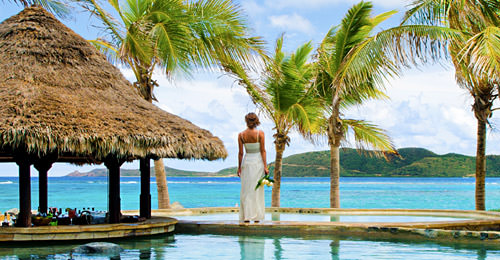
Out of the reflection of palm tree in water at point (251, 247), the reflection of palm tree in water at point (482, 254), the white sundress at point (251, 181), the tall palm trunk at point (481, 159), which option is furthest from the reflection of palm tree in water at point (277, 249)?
the tall palm trunk at point (481, 159)

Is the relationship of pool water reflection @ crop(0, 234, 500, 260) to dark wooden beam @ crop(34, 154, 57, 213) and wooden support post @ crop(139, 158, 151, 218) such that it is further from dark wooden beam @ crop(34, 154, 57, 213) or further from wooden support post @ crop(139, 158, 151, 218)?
dark wooden beam @ crop(34, 154, 57, 213)

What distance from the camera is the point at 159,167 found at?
14.2 metres

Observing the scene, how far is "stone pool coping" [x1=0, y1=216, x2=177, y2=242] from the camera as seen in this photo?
755 cm

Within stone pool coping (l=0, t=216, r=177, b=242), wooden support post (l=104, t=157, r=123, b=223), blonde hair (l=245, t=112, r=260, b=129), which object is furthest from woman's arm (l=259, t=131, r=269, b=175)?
wooden support post (l=104, t=157, r=123, b=223)

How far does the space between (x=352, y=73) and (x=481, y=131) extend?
14.1 feet

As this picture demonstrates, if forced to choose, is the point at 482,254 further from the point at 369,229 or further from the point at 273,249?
the point at 273,249

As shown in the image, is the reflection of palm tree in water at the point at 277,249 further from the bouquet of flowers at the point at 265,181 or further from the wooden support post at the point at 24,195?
the wooden support post at the point at 24,195

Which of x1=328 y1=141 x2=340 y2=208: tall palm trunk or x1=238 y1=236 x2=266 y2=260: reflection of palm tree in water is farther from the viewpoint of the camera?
x1=328 y1=141 x2=340 y2=208: tall palm trunk

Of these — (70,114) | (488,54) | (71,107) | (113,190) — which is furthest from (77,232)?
(488,54)

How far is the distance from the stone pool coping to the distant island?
77.3m

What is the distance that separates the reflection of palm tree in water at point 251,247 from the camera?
6.73 metres

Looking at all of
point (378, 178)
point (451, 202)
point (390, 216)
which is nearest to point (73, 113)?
point (390, 216)

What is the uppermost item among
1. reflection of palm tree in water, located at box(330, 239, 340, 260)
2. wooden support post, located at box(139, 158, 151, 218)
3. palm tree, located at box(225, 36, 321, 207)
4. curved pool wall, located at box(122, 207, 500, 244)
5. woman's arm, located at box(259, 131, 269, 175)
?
palm tree, located at box(225, 36, 321, 207)

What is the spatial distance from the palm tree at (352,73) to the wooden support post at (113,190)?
510 centimetres
